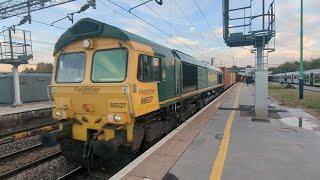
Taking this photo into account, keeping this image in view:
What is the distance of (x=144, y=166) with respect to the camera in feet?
19.7

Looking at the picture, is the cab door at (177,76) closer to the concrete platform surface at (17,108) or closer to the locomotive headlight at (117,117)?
the locomotive headlight at (117,117)

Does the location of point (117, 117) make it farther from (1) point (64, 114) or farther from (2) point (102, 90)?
(1) point (64, 114)

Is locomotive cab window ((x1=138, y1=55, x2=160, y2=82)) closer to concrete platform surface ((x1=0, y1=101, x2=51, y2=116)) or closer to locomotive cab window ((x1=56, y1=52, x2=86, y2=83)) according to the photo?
locomotive cab window ((x1=56, y1=52, x2=86, y2=83))

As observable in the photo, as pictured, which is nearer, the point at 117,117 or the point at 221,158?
the point at 221,158

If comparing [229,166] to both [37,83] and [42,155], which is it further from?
[37,83]

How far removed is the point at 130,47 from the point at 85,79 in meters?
1.35

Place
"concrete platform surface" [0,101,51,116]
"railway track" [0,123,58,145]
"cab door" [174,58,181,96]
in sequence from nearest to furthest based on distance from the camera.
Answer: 1. "railway track" [0,123,58,145]
2. "cab door" [174,58,181,96]
3. "concrete platform surface" [0,101,51,116]

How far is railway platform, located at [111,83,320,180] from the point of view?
565 centimetres

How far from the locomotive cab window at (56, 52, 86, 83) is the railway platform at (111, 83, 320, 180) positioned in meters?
2.47

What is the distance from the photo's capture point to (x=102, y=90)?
7.00 metres

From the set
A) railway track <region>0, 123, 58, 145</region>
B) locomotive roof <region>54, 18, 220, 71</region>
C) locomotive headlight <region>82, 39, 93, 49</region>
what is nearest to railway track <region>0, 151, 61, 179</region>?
railway track <region>0, 123, 58, 145</region>

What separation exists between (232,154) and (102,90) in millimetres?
3188

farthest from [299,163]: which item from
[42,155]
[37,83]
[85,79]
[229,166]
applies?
[37,83]

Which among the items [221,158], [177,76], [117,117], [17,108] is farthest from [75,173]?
[17,108]
